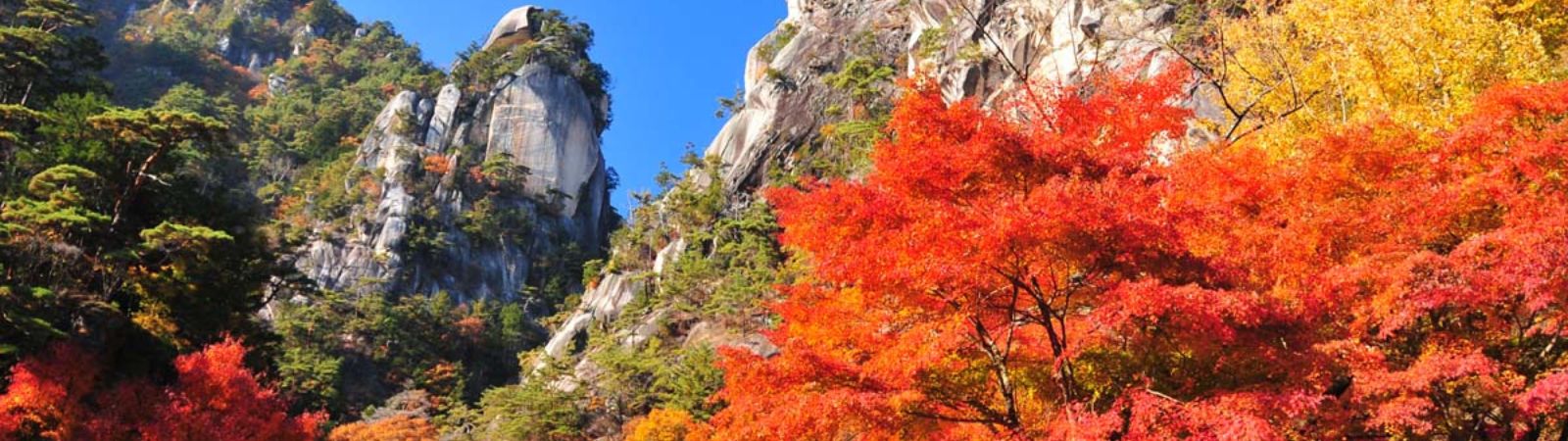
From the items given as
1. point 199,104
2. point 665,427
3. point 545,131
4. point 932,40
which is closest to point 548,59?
point 545,131

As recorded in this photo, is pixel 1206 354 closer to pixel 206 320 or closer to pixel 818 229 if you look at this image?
pixel 818 229

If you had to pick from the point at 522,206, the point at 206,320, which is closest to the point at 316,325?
the point at 522,206

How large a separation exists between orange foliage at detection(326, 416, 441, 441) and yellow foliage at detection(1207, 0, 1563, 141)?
29006mm

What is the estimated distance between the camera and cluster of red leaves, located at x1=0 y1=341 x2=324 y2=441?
A: 14.0m

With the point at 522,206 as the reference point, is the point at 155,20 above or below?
above

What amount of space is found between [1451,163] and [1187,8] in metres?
20.7

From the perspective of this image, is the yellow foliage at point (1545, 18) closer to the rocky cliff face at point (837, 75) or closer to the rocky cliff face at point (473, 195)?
the rocky cliff face at point (837, 75)


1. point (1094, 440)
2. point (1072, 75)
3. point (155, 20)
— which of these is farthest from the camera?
point (155, 20)

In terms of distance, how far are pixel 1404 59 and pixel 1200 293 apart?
6.29 meters

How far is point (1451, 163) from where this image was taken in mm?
7738

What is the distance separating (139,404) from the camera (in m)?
15.6

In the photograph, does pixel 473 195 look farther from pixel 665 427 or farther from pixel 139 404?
pixel 139 404

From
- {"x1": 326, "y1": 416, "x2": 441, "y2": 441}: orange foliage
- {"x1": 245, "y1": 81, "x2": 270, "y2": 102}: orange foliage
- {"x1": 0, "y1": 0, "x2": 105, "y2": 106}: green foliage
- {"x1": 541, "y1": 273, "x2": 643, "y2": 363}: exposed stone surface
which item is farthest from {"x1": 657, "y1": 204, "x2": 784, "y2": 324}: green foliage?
{"x1": 245, "y1": 81, "x2": 270, "y2": 102}: orange foliage

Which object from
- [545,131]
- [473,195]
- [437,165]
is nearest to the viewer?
[437,165]
